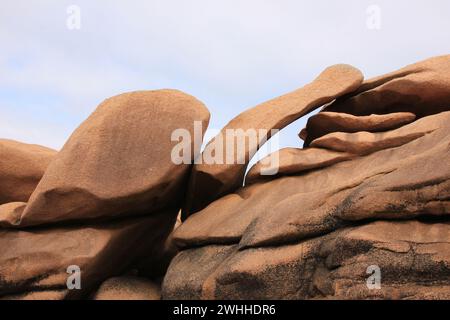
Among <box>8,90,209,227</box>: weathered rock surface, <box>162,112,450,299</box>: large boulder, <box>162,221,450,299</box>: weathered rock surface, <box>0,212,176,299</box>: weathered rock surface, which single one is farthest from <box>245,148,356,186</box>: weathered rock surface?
<box>0,212,176,299</box>: weathered rock surface

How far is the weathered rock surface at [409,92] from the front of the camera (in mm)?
Result: 8141

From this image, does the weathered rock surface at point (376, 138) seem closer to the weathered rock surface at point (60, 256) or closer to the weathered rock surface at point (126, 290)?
the weathered rock surface at point (60, 256)

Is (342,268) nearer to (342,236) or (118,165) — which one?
(342,236)

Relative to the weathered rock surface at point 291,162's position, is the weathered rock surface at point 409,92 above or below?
above

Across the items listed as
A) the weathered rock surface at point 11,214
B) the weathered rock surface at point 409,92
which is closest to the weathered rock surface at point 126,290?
the weathered rock surface at point 11,214

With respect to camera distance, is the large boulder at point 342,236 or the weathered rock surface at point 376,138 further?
the weathered rock surface at point 376,138

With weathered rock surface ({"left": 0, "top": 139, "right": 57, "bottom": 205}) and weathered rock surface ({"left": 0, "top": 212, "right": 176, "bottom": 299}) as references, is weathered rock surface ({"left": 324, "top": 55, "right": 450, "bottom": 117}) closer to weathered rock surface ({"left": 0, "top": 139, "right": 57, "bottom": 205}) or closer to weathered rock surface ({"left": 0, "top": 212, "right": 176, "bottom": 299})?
weathered rock surface ({"left": 0, "top": 212, "right": 176, "bottom": 299})

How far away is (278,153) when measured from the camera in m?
8.04

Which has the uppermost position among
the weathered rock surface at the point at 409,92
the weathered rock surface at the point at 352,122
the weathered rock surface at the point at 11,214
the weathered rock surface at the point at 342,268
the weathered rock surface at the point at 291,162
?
the weathered rock surface at the point at 409,92

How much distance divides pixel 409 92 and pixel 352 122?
87cm

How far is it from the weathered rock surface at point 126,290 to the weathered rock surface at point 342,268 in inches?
31.0

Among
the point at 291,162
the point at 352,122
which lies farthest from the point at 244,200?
the point at 352,122
